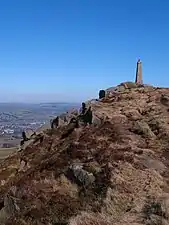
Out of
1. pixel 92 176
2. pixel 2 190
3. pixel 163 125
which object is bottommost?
pixel 2 190

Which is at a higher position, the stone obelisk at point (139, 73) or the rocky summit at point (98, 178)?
the stone obelisk at point (139, 73)

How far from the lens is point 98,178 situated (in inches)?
824

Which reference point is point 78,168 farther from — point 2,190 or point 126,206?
point 2,190

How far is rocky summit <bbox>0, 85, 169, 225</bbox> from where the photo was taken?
59.6 feet

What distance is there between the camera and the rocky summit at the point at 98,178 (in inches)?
715

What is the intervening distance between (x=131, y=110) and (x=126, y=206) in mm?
16193

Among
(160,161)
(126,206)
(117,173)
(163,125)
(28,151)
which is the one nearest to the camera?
Answer: (126,206)

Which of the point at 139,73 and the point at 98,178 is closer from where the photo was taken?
the point at 98,178

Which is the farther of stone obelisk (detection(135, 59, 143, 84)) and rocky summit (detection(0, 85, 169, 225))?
stone obelisk (detection(135, 59, 143, 84))

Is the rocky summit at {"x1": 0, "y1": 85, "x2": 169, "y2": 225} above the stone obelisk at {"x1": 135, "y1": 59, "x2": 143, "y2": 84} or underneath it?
underneath

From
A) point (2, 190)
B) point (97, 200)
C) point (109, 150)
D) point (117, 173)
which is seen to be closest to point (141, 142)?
point (109, 150)

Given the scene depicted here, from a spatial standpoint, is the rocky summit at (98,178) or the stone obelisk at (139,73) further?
the stone obelisk at (139,73)

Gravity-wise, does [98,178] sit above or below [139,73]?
below

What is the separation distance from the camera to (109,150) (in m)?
24.2
